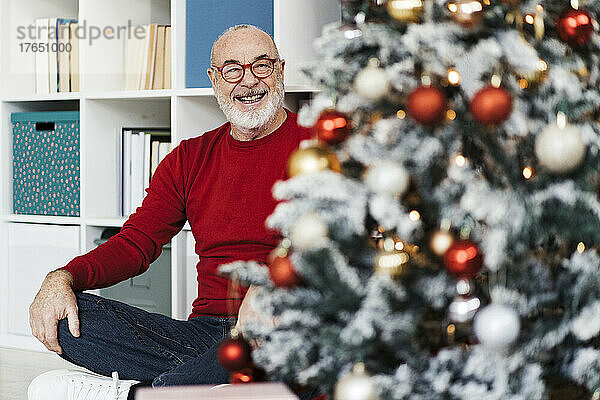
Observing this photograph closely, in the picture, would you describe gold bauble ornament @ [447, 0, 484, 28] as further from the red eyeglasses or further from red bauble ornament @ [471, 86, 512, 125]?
the red eyeglasses

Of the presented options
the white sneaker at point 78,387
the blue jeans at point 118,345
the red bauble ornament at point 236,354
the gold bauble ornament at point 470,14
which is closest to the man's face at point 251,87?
the blue jeans at point 118,345

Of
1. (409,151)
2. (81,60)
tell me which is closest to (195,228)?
A: (81,60)

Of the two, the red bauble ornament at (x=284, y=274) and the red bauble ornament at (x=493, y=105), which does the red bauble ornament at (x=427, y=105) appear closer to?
the red bauble ornament at (x=493, y=105)

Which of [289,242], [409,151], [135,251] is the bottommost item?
[135,251]

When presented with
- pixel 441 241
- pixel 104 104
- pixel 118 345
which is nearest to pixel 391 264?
pixel 441 241

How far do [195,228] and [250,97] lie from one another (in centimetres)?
38

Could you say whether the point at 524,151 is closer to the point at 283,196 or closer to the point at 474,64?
the point at 474,64

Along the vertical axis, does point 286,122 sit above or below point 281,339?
above

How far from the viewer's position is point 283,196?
1.09 m

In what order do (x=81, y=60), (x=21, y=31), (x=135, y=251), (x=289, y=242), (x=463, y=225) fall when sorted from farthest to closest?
(x=21, y=31)
(x=81, y=60)
(x=135, y=251)
(x=289, y=242)
(x=463, y=225)

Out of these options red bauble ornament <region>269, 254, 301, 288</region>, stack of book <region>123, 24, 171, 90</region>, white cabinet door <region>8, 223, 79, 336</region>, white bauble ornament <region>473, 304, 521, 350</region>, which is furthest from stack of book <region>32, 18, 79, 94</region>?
white bauble ornament <region>473, 304, 521, 350</region>

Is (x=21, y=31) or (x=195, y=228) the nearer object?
(x=195, y=228)

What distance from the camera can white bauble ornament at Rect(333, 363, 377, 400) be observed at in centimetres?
103

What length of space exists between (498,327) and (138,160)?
7.09 feet
